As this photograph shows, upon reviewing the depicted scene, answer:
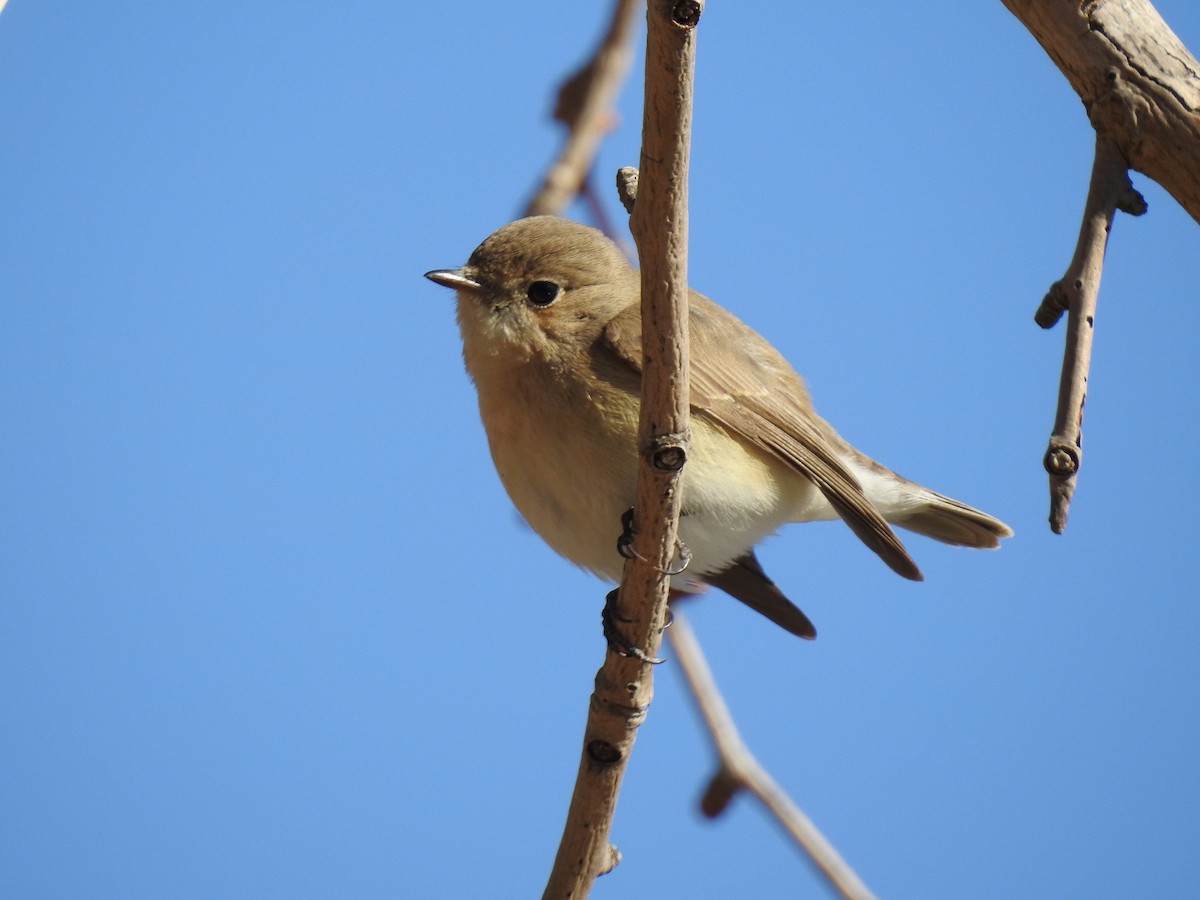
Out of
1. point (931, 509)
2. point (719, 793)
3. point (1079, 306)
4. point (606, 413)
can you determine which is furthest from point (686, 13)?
point (931, 509)

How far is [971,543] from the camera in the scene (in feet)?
16.6

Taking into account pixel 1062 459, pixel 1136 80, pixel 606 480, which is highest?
pixel 1136 80

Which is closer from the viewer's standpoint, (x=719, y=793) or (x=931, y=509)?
(x=719, y=793)

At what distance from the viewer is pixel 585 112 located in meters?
4.11

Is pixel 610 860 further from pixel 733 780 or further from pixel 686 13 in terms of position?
pixel 686 13

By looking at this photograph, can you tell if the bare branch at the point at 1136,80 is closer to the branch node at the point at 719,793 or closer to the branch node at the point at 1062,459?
the branch node at the point at 1062,459

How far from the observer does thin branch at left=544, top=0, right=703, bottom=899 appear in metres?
2.35

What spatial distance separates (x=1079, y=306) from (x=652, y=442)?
107 cm

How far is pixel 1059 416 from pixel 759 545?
1.90m

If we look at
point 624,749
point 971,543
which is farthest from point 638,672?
point 971,543

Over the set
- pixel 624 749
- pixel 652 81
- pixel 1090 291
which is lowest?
pixel 624 749

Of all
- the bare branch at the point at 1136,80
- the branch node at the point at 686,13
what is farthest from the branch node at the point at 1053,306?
the branch node at the point at 686,13

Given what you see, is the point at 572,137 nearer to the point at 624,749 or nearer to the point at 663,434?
the point at 663,434

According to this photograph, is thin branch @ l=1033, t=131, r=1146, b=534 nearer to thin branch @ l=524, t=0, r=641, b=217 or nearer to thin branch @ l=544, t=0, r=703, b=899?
thin branch @ l=544, t=0, r=703, b=899
